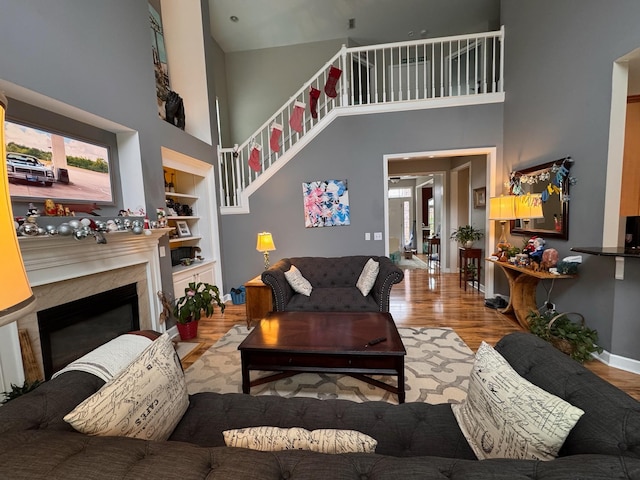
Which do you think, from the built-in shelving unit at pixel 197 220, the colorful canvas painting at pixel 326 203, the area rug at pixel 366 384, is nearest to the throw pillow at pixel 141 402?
the area rug at pixel 366 384

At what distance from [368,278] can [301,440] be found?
2.51 m

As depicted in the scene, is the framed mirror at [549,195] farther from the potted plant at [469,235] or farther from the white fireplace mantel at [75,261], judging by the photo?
the white fireplace mantel at [75,261]

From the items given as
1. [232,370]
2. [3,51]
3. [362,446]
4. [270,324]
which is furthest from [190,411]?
[3,51]

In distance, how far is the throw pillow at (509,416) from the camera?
818 millimetres

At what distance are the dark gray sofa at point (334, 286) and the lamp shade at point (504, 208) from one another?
4.88 feet

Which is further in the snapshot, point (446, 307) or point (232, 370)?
point (446, 307)

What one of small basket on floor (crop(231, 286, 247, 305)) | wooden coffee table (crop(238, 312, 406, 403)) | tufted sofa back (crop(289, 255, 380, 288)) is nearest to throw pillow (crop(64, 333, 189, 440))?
wooden coffee table (crop(238, 312, 406, 403))

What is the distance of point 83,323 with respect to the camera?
2361mm

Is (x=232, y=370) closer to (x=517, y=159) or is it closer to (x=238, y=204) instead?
(x=238, y=204)

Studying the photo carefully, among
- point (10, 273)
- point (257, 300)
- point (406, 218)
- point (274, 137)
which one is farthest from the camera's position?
point (406, 218)

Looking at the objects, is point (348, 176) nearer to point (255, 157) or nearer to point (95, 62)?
point (255, 157)

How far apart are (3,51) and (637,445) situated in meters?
3.50

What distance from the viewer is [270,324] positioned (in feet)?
7.92

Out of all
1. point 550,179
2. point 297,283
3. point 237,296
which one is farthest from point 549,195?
point 237,296
